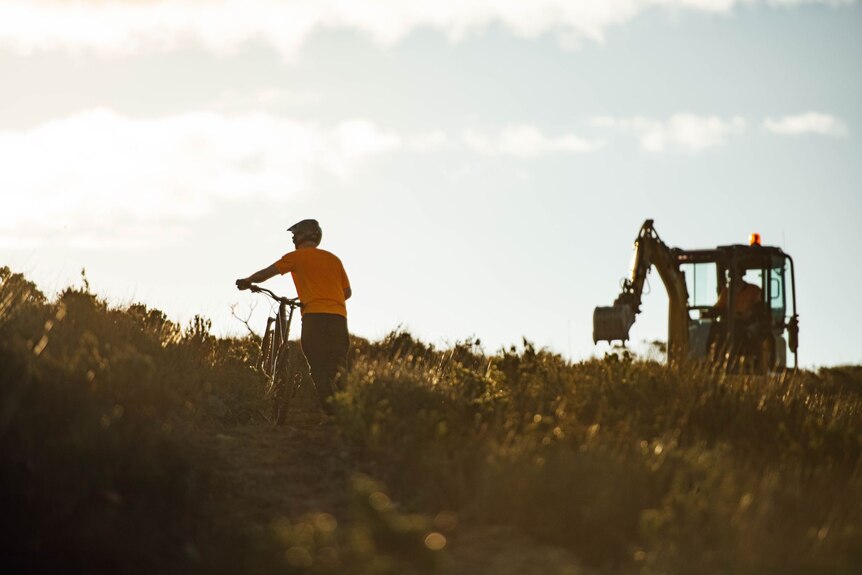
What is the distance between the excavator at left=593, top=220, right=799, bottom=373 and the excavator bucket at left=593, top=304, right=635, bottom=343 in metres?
2.05

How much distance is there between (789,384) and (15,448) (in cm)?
956

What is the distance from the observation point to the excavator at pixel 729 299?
17109mm

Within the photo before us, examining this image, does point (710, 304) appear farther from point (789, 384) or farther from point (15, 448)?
point (15, 448)

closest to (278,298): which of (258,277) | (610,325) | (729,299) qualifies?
(258,277)

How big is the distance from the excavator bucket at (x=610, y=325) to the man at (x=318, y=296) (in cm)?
493

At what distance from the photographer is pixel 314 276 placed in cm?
1086

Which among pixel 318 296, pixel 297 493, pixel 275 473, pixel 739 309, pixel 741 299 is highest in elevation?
pixel 741 299

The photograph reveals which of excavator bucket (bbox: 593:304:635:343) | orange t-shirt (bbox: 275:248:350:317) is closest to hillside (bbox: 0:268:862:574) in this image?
orange t-shirt (bbox: 275:248:350:317)

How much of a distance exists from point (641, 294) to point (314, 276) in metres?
7.01

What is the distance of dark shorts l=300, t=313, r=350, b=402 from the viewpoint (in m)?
10.9

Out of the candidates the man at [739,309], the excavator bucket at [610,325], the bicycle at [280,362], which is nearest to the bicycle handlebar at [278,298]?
the bicycle at [280,362]

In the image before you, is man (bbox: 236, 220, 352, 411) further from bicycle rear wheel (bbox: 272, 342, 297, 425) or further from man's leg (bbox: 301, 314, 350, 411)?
bicycle rear wheel (bbox: 272, 342, 297, 425)

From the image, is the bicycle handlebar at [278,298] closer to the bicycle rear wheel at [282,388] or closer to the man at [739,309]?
the bicycle rear wheel at [282,388]

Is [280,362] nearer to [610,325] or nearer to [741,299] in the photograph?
[610,325]
